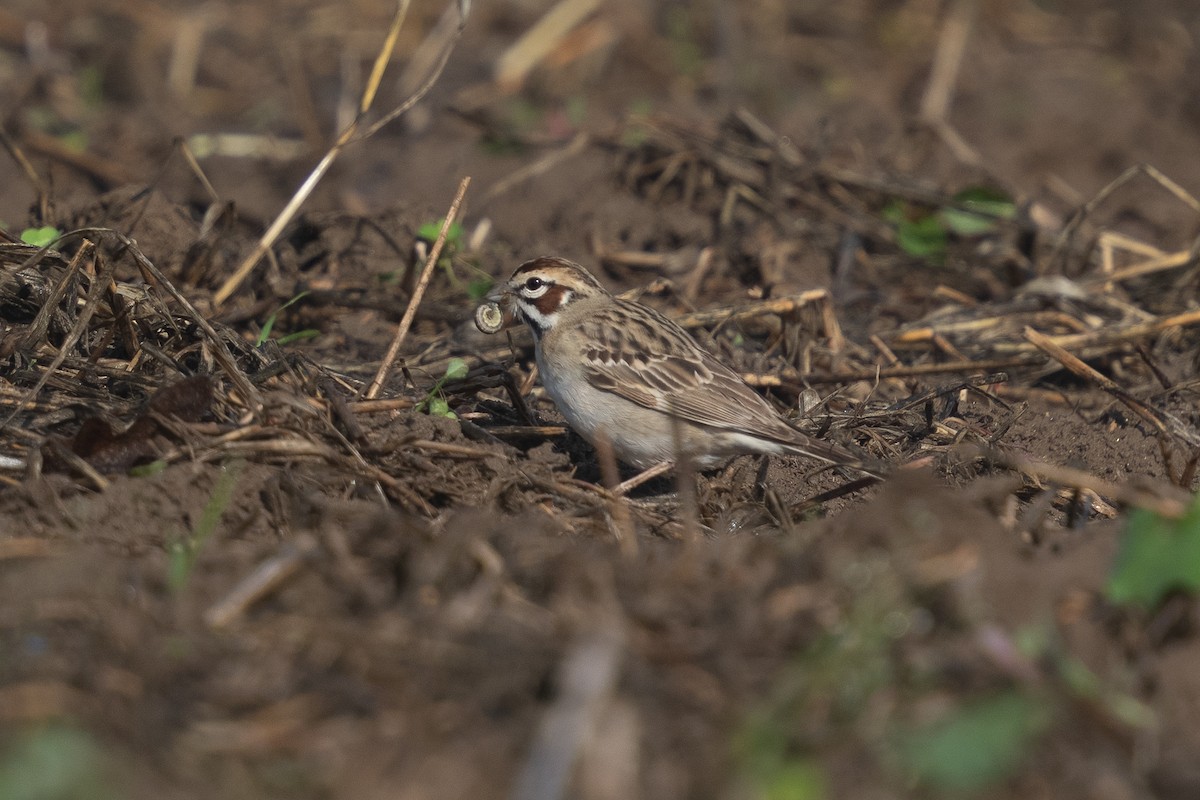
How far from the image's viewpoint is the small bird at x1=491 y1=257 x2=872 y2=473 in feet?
21.6

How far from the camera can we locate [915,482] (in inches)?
166

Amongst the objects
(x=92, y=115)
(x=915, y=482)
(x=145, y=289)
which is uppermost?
(x=915, y=482)

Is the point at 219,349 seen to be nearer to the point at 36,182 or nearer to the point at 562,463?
the point at 562,463

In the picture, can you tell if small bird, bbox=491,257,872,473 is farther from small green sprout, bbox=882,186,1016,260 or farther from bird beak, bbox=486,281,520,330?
small green sprout, bbox=882,186,1016,260

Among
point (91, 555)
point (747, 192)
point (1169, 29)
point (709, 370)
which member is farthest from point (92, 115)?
point (1169, 29)

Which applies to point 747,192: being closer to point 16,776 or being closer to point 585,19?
point 585,19

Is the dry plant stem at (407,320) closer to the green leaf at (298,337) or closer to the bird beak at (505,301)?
the bird beak at (505,301)

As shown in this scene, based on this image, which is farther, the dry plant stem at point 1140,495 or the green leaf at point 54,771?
the dry plant stem at point 1140,495

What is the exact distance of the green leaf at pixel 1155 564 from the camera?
13.4 feet

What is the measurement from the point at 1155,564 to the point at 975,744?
106cm

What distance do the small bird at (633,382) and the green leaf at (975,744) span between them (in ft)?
8.85

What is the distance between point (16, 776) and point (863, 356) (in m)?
5.83

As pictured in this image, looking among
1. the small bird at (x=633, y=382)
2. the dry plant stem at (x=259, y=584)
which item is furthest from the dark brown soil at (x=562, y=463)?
the small bird at (x=633, y=382)

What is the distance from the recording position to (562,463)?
652 centimetres
